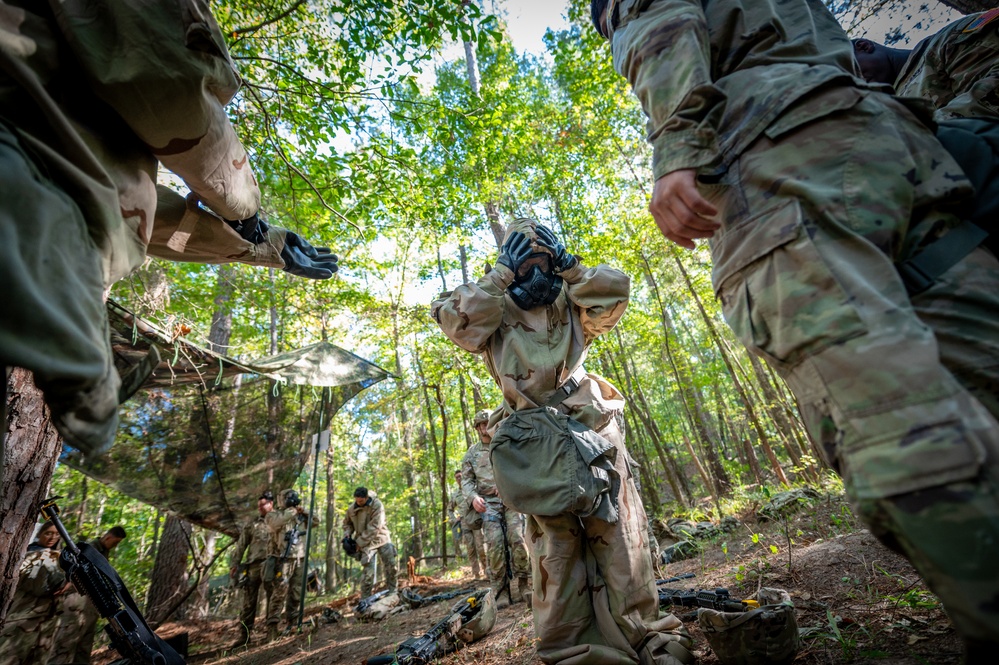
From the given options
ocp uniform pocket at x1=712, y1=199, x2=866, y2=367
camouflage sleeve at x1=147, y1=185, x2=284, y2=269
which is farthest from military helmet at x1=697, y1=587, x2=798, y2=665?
camouflage sleeve at x1=147, y1=185, x2=284, y2=269

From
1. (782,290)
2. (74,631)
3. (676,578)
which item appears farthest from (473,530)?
(782,290)

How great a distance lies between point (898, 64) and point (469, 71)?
32.1 ft

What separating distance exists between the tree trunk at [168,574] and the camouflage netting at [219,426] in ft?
11.3

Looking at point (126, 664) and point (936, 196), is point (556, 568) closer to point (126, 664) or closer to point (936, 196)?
point (936, 196)

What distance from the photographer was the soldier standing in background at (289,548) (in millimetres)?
7879

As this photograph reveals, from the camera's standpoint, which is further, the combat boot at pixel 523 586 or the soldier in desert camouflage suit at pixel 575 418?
the combat boot at pixel 523 586

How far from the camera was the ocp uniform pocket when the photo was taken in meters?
0.95

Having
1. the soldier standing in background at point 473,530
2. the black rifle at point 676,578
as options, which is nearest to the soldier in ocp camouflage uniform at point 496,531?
the soldier standing in background at point 473,530

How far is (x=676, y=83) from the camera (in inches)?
52.3

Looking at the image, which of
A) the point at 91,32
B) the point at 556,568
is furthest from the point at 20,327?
the point at 556,568

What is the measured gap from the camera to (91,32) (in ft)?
3.42

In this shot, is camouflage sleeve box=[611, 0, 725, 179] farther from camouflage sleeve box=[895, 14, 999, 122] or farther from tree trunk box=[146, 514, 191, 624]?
tree trunk box=[146, 514, 191, 624]

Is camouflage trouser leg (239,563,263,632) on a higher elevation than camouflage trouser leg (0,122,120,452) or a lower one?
lower

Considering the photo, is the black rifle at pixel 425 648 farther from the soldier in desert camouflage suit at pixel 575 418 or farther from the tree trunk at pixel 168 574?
the tree trunk at pixel 168 574
